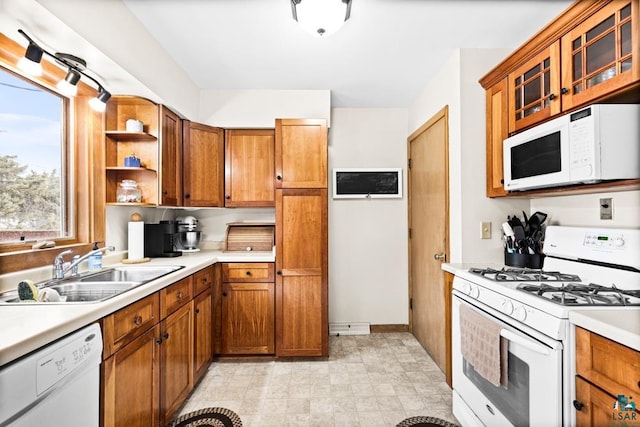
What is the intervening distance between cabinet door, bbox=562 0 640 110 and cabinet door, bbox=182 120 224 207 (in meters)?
2.61

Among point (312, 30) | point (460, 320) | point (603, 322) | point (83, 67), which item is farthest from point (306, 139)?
point (603, 322)

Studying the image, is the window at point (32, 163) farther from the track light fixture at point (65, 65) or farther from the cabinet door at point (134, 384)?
the cabinet door at point (134, 384)

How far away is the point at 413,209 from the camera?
323cm

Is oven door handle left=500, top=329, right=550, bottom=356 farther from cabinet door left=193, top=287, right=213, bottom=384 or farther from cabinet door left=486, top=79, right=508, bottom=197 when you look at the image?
cabinet door left=193, top=287, right=213, bottom=384

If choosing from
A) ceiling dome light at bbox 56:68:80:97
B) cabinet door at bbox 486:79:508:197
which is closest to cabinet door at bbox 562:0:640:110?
cabinet door at bbox 486:79:508:197

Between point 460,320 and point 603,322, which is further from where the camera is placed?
point 460,320

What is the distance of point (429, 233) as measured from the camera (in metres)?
2.76

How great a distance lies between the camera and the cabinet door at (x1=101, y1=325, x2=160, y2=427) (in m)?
1.24

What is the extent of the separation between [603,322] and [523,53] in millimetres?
1524

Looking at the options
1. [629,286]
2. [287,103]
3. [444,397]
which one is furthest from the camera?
[287,103]

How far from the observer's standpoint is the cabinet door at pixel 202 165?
2.76 m

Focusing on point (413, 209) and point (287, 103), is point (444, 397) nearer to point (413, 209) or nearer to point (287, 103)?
point (413, 209)

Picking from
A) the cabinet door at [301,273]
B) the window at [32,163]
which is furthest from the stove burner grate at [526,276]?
the window at [32,163]

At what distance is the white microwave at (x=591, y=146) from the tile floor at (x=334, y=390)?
1599 millimetres
